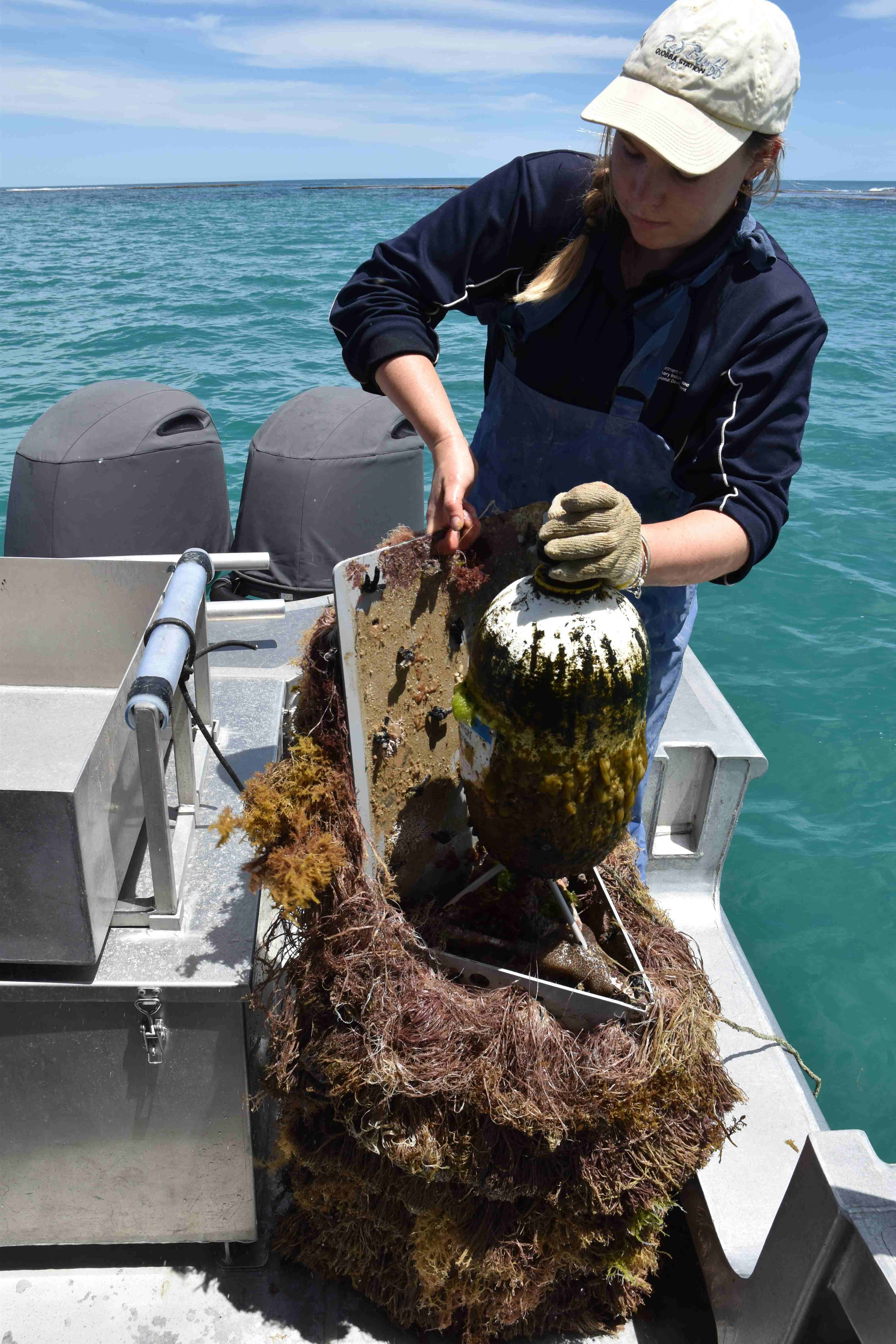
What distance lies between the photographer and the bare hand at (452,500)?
1.57m

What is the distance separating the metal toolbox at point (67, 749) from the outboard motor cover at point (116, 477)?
1.68 meters

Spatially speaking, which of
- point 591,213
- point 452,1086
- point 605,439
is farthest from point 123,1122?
point 591,213

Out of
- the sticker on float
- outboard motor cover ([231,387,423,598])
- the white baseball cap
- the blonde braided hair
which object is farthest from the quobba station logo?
outboard motor cover ([231,387,423,598])

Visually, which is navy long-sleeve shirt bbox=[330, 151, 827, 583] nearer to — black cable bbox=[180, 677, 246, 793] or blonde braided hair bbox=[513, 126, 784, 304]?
blonde braided hair bbox=[513, 126, 784, 304]

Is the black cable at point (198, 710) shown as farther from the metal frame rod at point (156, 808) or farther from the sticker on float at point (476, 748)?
the sticker on float at point (476, 748)

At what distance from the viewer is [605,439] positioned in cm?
177

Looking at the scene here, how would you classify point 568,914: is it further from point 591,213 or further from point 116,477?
point 116,477

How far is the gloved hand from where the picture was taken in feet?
4.10

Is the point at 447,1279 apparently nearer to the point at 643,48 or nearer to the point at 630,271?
the point at 630,271

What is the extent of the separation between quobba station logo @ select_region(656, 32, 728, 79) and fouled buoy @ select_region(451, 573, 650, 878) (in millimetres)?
771

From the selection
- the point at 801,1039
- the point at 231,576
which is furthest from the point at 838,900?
the point at 231,576

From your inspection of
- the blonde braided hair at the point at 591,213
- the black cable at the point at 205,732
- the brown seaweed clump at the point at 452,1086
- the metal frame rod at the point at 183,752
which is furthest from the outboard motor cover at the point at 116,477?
the blonde braided hair at the point at 591,213

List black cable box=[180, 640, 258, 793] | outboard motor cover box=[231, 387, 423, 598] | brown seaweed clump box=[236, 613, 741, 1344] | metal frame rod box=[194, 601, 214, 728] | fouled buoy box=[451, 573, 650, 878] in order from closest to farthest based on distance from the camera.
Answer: fouled buoy box=[451, 573, 650, 878] → brown seaweed clump box=[236, 613, 741, 1344] → black cable box=[180, 640, 258, 793] → metal frame rod box=[194, 601, 214, 728] → outboard motor cover box=[231, 387, 423, 598]

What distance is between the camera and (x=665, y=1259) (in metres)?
2.13
